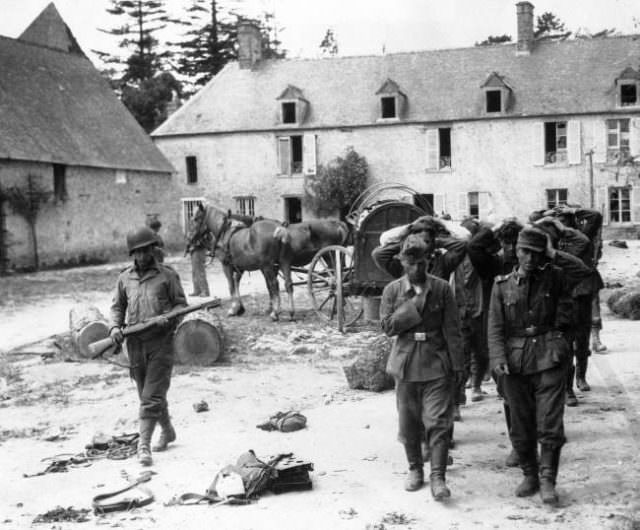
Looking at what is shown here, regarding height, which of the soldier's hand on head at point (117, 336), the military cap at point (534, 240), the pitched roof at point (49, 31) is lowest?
the soldier's hand on head at point (117, 336)

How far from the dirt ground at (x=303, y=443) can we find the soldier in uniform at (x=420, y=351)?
419mm

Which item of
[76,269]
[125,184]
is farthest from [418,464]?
[125,184]

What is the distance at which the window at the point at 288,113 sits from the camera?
123 ft

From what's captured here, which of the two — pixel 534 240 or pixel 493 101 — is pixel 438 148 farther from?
pixel 534 240

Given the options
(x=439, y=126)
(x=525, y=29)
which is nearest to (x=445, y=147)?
(x=439, y=126)

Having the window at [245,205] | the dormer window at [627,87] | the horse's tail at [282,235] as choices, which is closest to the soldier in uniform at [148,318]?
the horse's tail at [282,235]

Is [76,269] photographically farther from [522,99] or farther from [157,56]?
[157,56]

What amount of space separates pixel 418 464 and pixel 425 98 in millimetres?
32178

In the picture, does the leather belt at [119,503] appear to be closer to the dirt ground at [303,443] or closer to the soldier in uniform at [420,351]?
the dirt ground at [303,443]

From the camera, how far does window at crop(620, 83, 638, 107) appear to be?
33.9 meters

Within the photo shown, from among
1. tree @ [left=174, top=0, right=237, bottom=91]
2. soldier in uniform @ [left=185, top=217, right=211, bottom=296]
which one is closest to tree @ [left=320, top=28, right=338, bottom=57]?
tree @ [left=174, top=0, right=237, bottom=91]

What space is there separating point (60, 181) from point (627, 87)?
22.5m

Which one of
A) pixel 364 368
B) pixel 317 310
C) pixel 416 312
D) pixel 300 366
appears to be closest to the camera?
pixel 416 312

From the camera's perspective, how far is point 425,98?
3644 cm
